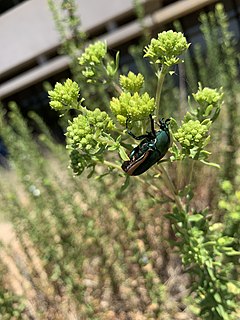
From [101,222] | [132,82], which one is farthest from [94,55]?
[101,222]

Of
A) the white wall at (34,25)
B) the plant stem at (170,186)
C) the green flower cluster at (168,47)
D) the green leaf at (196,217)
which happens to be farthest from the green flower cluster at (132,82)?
the white wall at (34,25)

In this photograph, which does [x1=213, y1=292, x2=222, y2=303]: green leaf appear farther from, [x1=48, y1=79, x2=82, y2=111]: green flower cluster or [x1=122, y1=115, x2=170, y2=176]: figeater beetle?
[x1=48, y1=79, x2=82, y2=111]: green flower cluster

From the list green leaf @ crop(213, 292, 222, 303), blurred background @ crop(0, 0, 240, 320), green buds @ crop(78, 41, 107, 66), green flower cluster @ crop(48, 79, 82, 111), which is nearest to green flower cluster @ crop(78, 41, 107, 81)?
green buds @ crop(78, 41, 107, 66)

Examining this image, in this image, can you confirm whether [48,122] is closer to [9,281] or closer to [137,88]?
[9,281]

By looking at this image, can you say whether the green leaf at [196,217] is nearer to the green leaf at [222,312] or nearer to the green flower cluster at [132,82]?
the green leaf at [222,312]

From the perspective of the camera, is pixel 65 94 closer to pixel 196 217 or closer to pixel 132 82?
pixel 132 82

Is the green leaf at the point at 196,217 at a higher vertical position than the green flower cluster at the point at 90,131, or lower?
lower
